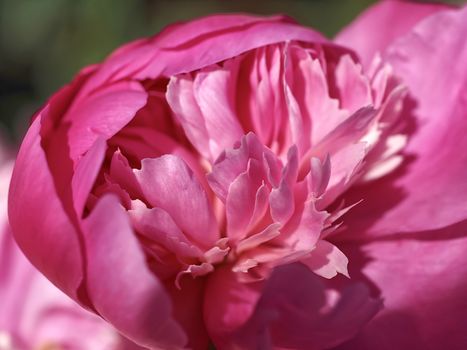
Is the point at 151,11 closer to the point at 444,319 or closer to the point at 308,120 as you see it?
the point at 308,120

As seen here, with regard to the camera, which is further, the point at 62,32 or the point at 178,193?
the point at 62,32

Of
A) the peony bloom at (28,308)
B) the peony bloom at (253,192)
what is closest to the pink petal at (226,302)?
the peony bloom at (253,192)

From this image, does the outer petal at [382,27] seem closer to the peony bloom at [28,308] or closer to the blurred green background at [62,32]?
the peony bloom at [28,308]

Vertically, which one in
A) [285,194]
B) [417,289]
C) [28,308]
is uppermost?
[285,194]

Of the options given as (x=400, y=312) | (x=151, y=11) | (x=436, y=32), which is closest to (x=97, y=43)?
(x=151, y=11)

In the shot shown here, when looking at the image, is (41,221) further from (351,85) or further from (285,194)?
(351,85)

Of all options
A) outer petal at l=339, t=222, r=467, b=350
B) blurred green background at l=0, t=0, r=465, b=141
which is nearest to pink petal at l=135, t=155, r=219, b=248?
outer petal at l=339, t=222, r=467, b=350

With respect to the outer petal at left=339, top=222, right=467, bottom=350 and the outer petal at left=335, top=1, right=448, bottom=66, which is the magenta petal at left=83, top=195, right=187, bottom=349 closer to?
the outer petal at left=339, top=222, right=467, bottom=350

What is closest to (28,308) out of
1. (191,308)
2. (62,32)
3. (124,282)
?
(191,308)
